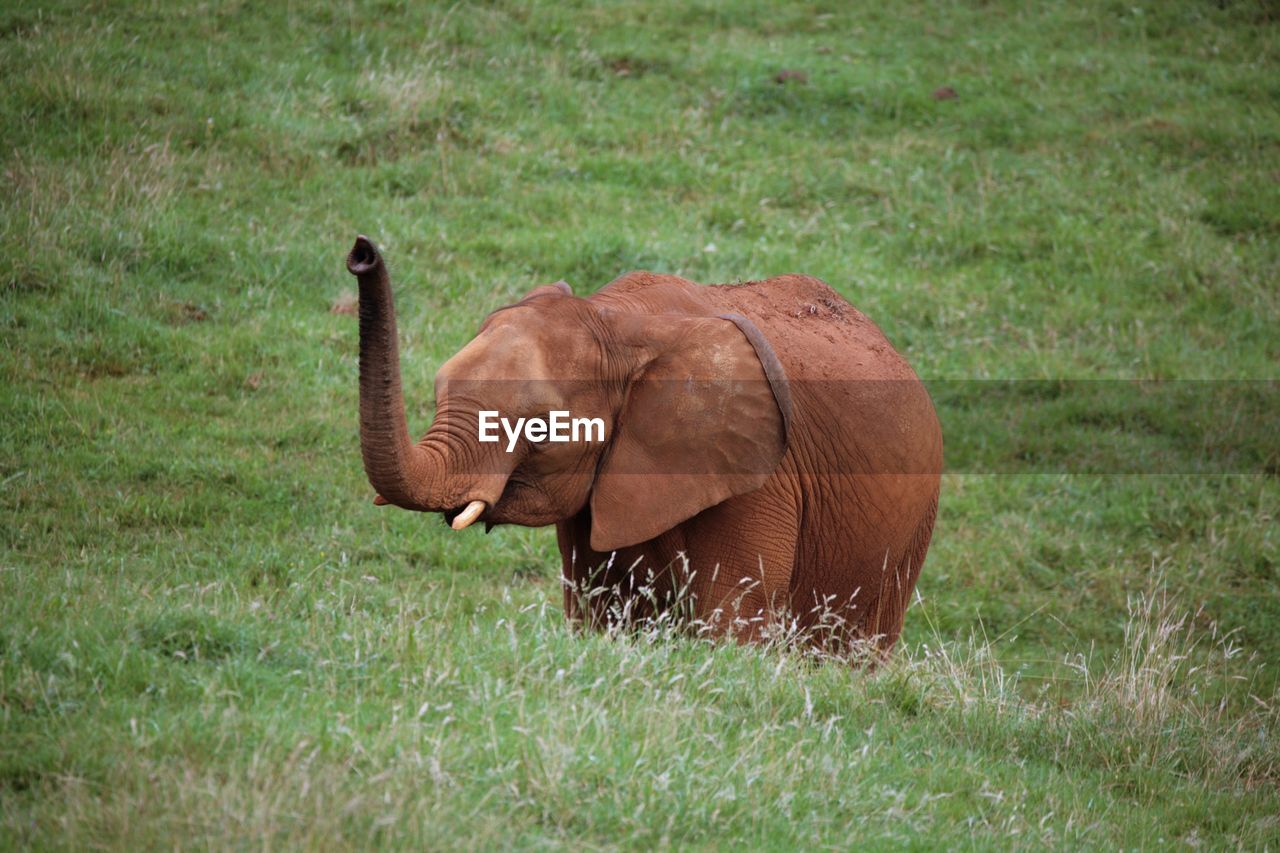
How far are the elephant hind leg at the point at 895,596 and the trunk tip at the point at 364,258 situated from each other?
4807 millimetres

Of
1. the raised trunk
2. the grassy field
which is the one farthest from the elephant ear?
the raised trunk

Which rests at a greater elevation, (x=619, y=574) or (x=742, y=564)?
(x=742, y=564)

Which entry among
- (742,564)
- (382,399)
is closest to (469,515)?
(382,399)

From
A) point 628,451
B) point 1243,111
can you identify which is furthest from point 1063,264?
point 628,451

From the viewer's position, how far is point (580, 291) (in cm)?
1541

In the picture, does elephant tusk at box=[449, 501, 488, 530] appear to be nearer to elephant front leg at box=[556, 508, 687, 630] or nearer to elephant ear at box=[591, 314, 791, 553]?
elephant ear at box=[591, 314, 791, 553]

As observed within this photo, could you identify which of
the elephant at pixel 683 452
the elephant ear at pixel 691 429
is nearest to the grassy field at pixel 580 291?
the elephant at pixel 683 452

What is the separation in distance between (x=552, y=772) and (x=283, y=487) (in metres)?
6.31

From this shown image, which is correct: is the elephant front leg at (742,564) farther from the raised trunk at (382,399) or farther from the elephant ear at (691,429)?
the raised trunk at (382,399)

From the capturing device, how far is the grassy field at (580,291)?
6270mm

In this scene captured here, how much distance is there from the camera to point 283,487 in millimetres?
11898

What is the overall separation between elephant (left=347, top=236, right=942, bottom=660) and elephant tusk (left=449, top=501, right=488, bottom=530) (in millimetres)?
12
